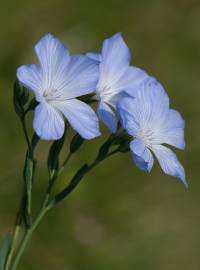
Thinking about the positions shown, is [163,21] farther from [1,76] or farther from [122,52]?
[122,52]

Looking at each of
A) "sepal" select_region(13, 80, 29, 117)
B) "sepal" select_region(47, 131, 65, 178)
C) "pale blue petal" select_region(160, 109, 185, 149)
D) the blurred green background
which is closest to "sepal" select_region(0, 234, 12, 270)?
"sepal" select_region(47, 131, 65, 178)

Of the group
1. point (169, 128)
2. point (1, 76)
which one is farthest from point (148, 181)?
point (169, 128)

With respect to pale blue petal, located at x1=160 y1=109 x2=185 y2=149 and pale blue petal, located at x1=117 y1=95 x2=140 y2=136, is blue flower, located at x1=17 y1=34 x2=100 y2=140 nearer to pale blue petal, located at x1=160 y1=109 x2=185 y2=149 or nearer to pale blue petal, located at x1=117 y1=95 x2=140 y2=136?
pale blue petal, located at x1=117 y1=95 x2=140 y2=136

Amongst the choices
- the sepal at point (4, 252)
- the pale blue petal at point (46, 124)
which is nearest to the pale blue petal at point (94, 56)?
the pale blue petal at point (46, 124)

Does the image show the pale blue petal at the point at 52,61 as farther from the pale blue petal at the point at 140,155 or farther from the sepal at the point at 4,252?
the sepal at the point at 4,252

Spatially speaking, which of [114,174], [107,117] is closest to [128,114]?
[107,117]

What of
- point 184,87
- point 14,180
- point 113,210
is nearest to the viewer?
point 14,180

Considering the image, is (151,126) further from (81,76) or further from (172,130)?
(81,76)
